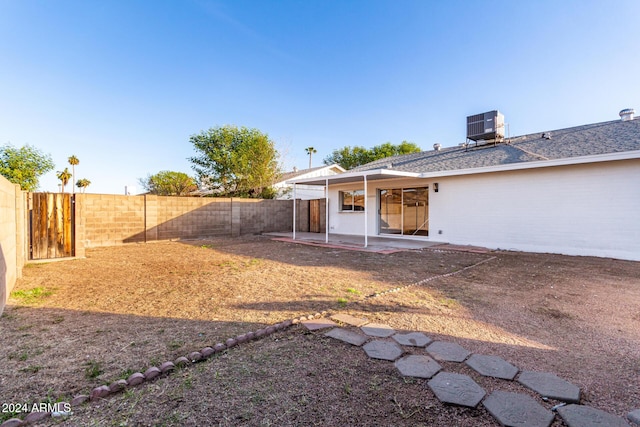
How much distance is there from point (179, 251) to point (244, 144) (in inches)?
476

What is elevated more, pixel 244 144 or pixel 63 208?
pixel 244 144

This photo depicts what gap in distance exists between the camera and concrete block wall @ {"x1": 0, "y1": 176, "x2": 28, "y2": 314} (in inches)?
149

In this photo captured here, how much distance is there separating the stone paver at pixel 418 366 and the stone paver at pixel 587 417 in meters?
0.75

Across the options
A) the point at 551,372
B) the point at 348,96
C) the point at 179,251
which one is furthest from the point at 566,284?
the point at 348,96

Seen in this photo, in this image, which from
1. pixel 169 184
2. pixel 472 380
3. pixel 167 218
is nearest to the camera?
pixel 472 380

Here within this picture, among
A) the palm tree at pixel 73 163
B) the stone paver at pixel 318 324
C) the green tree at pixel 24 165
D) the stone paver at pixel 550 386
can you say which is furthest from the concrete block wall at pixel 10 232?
the palm tree at pixel 73 163

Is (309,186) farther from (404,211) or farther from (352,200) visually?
(404,211)

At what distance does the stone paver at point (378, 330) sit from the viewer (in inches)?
113

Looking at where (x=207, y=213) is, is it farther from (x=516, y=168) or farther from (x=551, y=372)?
(x=551, y=372)

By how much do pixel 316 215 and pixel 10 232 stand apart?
36.8 feet

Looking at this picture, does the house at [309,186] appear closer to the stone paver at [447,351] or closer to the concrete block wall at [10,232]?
the concrete block wall at [10,232]

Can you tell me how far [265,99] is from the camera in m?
16.2

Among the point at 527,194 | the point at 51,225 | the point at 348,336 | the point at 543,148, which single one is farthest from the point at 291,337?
the point at 543,148

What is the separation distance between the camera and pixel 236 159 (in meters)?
19.0
